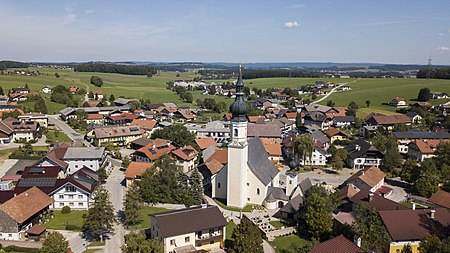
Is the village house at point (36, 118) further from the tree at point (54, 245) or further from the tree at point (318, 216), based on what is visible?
the tree at point (318, 216)

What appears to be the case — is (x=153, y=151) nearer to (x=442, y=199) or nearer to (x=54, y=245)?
(x=54, y=245)

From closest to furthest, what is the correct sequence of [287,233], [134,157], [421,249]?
[421,249] < [287,233] < [134,157]

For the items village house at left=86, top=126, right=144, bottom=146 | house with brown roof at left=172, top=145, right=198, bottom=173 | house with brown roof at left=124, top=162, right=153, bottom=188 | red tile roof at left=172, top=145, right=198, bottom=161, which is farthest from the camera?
village house at left=86, top=126, right=144, bottom=146

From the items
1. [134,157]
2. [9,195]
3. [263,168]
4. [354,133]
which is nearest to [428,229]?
[263,168]

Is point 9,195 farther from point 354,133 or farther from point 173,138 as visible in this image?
point 354,133

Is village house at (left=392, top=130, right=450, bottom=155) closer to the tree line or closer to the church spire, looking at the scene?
the church spire

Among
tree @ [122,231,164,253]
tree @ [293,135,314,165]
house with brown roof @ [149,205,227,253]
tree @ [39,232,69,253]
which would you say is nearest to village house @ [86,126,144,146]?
tree @ [293,135,314,165]

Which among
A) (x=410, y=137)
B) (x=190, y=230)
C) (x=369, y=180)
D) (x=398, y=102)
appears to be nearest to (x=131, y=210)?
(x=190, y=230)
